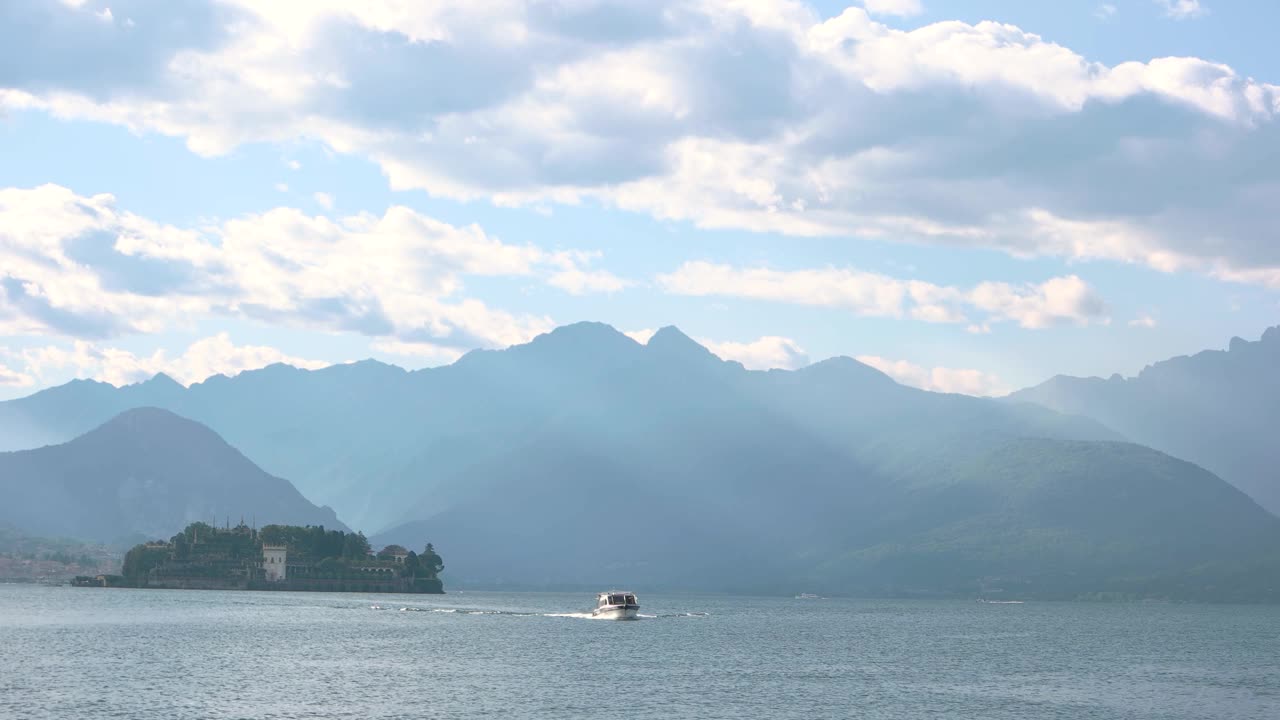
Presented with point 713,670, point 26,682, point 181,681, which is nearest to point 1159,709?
point 713,670

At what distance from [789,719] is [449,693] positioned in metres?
35.3

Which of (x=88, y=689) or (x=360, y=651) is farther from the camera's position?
(x=360, y=651)

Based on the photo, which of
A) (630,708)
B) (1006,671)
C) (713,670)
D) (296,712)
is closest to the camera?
(296,712)

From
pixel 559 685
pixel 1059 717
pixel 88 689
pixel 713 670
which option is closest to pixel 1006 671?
pixel 713 670

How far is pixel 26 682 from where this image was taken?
144 metres

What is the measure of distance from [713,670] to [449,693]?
43318 millimetres

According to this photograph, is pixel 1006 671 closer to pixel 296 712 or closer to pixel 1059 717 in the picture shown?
pixel 1059 717

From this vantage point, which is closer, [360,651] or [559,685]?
[559,685]

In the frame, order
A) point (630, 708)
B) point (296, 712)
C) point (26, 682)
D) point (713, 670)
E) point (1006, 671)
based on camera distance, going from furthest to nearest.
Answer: point (1006, 671), point (713, 670), point (26, 682), point (630, 708), point (296, 712)

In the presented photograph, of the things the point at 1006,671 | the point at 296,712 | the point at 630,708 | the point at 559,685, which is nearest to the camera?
the point at 296,712

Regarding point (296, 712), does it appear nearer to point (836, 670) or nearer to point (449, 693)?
point (449, 693)

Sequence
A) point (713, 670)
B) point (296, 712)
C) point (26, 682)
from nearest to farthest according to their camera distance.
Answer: point (296, 712)
point (26, 682)
point (713, 670)

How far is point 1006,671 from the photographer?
189 meters

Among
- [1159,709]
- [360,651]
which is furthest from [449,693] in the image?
[1159,709]
